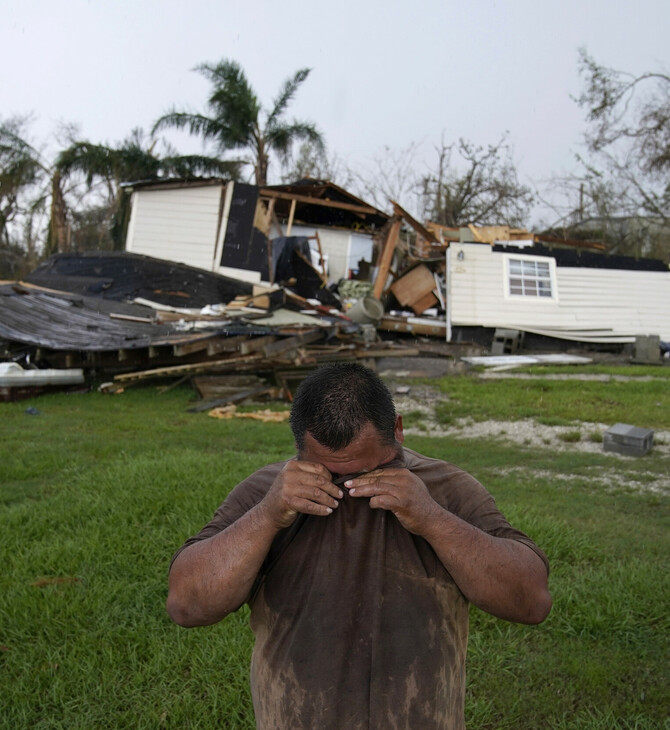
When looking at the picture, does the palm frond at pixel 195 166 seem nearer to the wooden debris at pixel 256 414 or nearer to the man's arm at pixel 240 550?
the wooden debris at pixel 256 414

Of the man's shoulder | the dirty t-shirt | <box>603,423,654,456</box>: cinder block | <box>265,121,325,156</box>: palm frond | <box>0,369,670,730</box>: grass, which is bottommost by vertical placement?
<box>0,369,670,730</box>: grass

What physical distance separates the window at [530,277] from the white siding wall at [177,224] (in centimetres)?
854

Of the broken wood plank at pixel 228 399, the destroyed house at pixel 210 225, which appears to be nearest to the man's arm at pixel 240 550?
the broken wood plank at pixel 228 399

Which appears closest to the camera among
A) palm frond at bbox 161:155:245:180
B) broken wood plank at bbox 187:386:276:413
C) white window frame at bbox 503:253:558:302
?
broken wood plank at bbox 187:386:276:413

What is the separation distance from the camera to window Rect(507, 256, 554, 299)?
1827cm

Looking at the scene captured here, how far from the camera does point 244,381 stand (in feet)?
37.4

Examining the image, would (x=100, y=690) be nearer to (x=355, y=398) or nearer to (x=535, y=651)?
(x=535, y=651)

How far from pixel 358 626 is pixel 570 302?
18536mm

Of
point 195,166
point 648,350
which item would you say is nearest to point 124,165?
point 195,166

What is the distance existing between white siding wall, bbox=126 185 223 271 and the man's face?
17.6 metres

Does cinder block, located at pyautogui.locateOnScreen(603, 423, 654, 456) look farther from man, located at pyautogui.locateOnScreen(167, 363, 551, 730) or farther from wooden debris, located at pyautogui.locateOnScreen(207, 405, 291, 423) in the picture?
man, located at pyautogui.locateOnScreen(167, 363, 551, 730)

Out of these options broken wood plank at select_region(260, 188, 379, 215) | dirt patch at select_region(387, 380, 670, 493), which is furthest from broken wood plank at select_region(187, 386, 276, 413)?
broken wood plank at select_region(260, 188, 379, 215)

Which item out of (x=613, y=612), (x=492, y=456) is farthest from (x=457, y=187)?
(x=613, y=612)

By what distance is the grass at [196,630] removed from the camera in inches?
112
